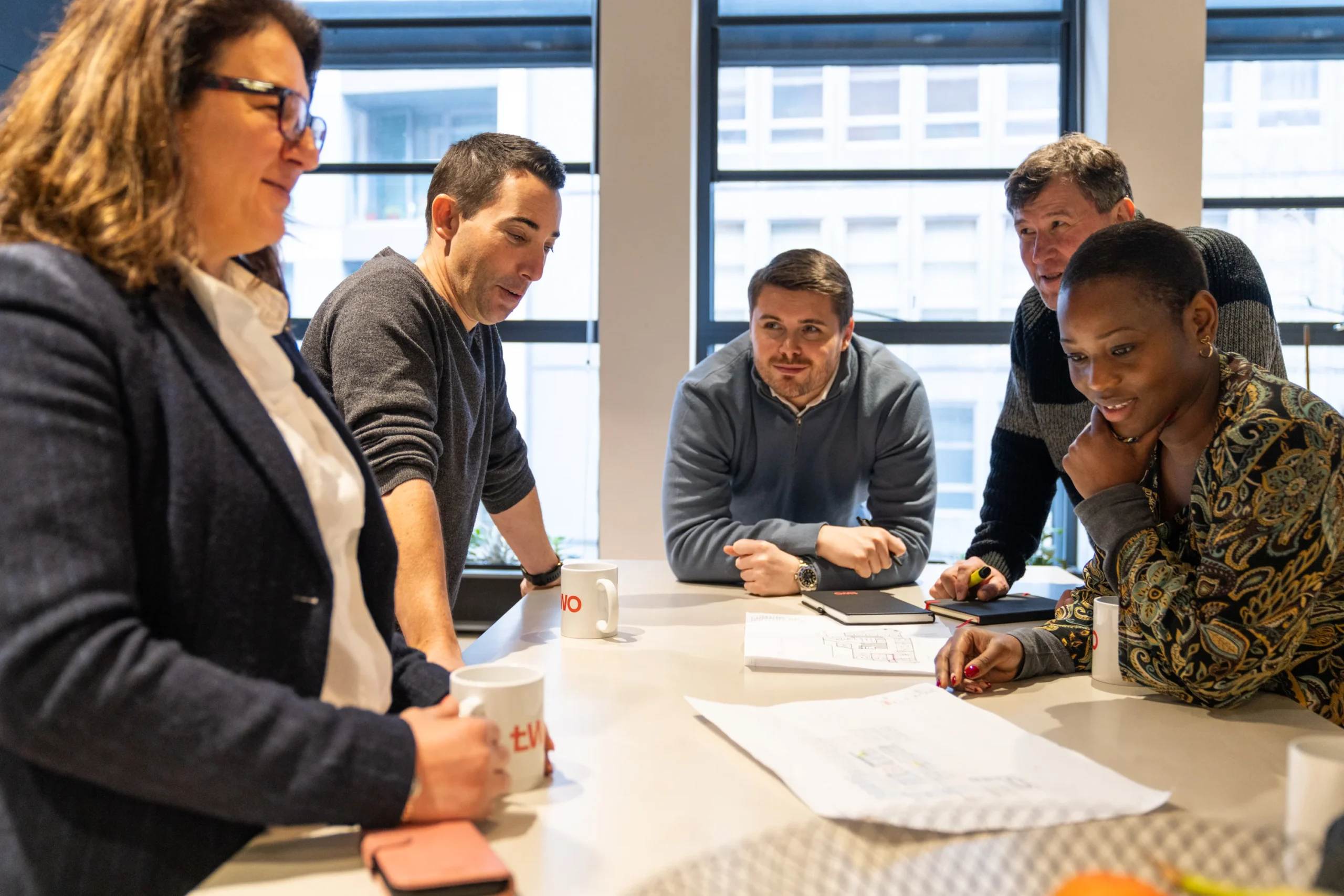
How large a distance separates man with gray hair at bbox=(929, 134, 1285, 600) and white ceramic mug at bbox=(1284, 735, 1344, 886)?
1.01 m

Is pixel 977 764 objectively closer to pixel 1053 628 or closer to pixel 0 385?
pixel 1053 628

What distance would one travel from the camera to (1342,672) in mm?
1210

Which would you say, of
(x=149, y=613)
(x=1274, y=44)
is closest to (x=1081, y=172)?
(x=149, y=613)

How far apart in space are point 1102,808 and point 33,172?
1004mm

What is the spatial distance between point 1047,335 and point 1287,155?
8.66 ft

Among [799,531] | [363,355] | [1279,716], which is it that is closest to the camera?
[1279,716]

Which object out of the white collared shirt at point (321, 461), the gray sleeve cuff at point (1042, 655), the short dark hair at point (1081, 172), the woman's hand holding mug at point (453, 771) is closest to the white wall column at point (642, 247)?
the short dark hair at point (1081, 172)

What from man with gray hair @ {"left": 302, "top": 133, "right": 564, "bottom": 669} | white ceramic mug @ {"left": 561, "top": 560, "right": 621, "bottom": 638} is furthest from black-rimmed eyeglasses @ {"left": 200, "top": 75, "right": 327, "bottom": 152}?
white ceramic mug @ {"left": 561, "top": 560, "right": 621, "bottom": 638}

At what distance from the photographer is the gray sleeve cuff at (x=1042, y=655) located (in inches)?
51.7

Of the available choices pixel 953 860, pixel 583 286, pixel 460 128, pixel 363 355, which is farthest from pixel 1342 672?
pixel 460 128

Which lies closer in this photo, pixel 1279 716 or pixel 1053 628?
pixel 1279 716

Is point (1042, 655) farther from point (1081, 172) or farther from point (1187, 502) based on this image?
point (1081, 172)

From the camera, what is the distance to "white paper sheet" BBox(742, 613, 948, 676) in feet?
4.45

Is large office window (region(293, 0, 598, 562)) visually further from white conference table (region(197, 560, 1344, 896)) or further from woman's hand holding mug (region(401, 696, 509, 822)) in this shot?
woman's hand holding mug (region(401, 696, 509, 822))
